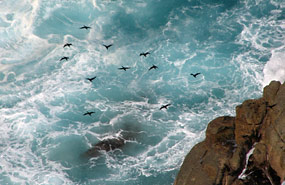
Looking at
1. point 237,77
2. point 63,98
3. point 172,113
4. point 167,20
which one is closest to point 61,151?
point 63,98

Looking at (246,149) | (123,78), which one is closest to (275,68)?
(123,78)

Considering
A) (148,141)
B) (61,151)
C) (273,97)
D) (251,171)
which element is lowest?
(61,151)

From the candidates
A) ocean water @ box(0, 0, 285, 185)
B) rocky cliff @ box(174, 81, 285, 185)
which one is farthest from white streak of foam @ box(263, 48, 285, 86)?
rocky cliff @ box(174, 81, 285, 185)

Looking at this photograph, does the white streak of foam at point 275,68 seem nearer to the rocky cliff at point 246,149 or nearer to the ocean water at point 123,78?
the ocean water at point 123,78

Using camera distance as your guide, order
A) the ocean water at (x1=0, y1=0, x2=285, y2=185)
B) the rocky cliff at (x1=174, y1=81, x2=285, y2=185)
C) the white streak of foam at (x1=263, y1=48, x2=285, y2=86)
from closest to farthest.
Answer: the rocky cliff at (x1=174, y1=81, x2=285, y2=185) → the ocean water at (x1=0, y1=0, x2=285, y2=185) → the white streak of foam at (x1=263, y1=48, x2=285, y2=86)

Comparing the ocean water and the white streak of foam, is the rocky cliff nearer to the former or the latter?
the ocean water

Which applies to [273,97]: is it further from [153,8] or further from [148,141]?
[153,8]
